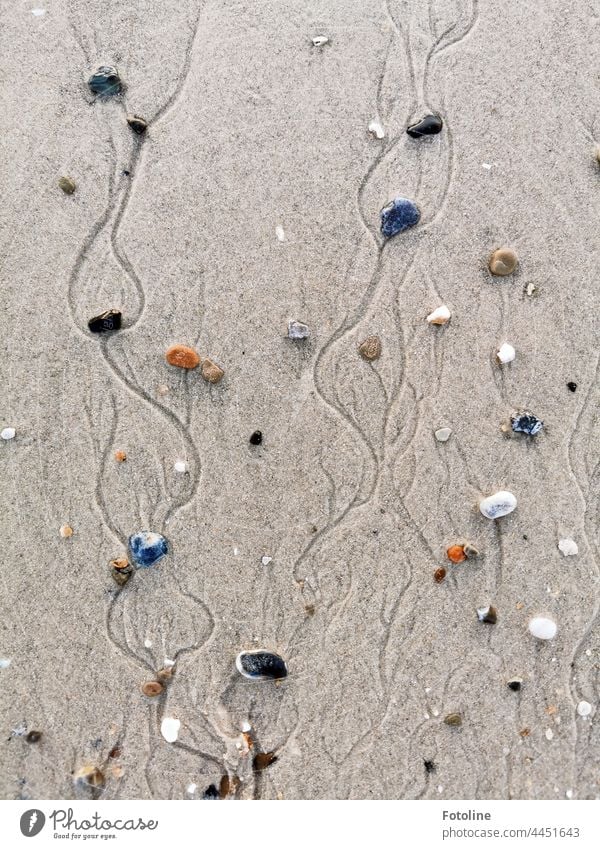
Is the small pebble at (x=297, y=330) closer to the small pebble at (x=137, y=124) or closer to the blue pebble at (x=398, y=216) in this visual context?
the blue pebble at (x=398, y=216)

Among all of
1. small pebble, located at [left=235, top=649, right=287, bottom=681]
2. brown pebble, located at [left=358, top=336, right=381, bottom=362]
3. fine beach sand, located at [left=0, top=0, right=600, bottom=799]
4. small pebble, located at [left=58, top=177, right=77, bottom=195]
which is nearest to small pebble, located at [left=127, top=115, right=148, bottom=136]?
fine beach sand, located at [left=0, top=0, right=600, bottom=799]

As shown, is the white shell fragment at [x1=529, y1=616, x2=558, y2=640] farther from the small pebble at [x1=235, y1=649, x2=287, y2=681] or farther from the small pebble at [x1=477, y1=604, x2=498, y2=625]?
the small pebble at [x1=235, y1=649, x2=287, y2=681]

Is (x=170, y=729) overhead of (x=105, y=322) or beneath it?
beneath

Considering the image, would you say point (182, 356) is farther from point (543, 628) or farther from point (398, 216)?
point (543, 628)

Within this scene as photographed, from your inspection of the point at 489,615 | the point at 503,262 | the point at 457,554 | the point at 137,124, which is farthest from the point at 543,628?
the point at 137,124

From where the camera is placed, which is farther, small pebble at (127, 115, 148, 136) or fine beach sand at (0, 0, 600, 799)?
small pebble at (127, 115, 148, 136)
